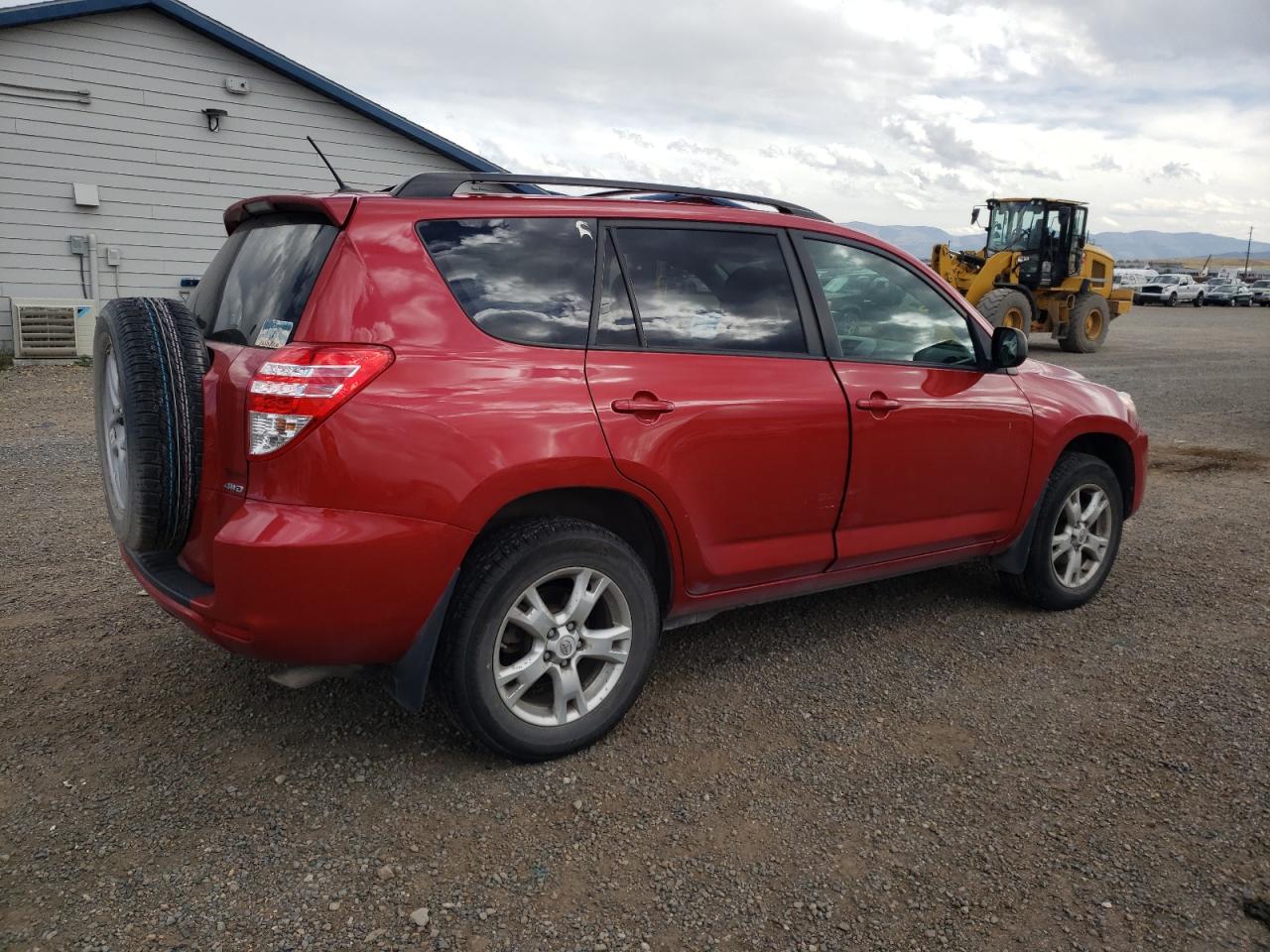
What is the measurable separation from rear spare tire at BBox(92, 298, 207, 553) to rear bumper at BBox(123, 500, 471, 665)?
0.23m

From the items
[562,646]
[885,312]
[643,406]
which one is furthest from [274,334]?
[885,312]

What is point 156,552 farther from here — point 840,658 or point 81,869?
point 840,658

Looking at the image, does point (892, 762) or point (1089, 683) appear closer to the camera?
point (892, 762)

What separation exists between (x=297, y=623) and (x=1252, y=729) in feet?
10.4

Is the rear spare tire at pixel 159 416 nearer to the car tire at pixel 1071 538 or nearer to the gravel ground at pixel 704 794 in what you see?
the gravel ground at pixel 704 794

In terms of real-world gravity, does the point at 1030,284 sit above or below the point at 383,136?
below

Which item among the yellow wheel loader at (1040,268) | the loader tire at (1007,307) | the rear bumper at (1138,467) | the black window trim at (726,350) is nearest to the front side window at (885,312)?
the black window trim at (726,350)

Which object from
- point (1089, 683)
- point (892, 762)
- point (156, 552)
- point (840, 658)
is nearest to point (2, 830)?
point (156, 552)

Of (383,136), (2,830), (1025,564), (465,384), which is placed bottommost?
(2,830)

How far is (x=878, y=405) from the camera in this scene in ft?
12.4

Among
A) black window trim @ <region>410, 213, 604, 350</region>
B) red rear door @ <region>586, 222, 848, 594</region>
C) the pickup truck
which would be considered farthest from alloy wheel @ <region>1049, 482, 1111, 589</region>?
the pickup truck

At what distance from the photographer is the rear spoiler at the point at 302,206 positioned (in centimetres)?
292

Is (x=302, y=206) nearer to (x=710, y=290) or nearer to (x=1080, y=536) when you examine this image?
(x=710, y=290)

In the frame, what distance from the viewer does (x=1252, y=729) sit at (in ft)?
11.5
